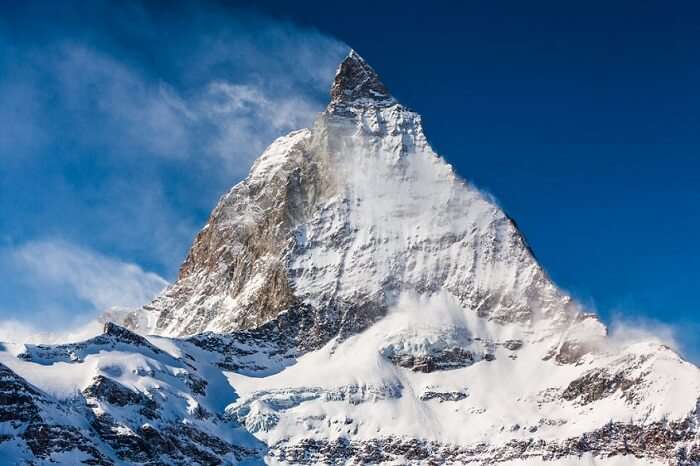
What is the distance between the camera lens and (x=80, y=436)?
196000mm

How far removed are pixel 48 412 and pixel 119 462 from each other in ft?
44.6

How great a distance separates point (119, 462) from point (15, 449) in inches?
709

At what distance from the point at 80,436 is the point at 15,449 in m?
11.4

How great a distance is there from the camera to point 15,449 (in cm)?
18775

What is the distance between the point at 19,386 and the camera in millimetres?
197125

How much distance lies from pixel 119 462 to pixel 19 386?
64.1ft

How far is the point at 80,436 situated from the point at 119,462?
782 cm

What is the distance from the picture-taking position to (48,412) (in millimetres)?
196500

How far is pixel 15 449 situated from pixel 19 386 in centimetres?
1258

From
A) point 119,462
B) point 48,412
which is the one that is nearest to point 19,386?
point 48,412

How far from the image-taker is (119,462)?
199250 millimetres

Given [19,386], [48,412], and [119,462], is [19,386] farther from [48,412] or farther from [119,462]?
[119,462]
